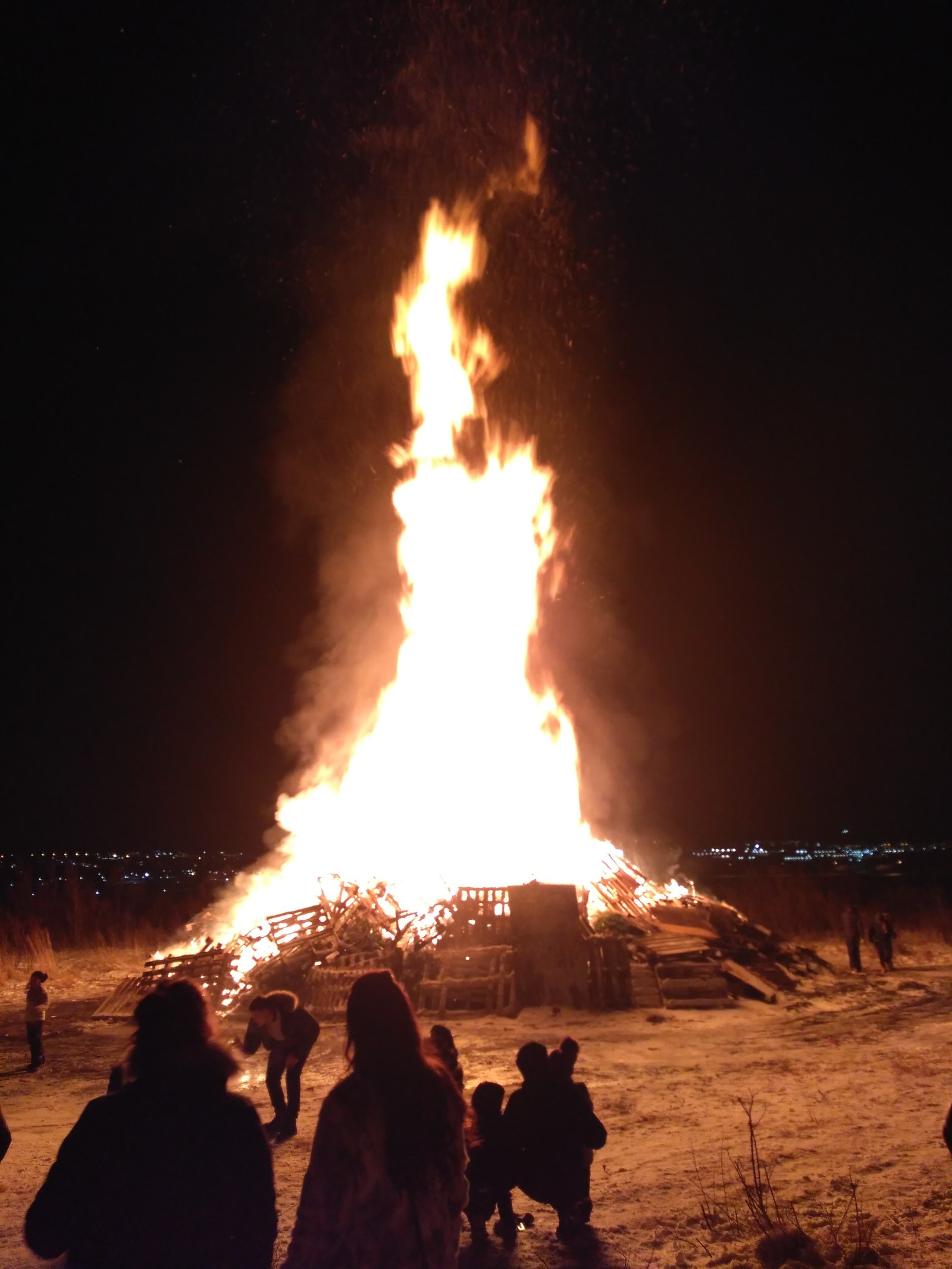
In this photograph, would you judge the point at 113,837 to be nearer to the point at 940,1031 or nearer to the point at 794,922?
the point at 794,922

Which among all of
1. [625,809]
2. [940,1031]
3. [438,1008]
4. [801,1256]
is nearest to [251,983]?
[438,1008]

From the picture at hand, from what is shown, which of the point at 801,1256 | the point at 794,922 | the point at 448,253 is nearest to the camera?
the point at 801,1256

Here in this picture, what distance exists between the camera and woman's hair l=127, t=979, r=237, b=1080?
265cm

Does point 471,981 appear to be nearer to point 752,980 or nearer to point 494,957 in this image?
point 494,957

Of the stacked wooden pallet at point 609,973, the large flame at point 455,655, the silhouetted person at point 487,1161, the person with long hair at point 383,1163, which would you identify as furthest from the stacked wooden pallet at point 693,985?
the person with long hair at point 383,1163

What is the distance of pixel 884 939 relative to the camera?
1545 centimetres

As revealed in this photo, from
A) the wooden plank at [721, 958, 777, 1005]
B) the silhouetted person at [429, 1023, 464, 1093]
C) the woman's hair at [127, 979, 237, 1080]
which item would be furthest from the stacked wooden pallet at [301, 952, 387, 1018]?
the woman's hair at [127, 979, 237, 1080]

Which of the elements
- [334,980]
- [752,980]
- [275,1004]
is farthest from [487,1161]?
[752,980]

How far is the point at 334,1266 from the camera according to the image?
2.74 metres

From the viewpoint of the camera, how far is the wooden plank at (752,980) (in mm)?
13227

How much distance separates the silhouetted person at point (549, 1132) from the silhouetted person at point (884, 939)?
1229 centimetres

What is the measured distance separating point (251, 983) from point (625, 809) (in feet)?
132

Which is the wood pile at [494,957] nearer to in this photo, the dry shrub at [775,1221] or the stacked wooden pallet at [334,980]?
the stacked wooden pallet at [334,980]

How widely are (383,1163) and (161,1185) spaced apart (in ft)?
2.17
